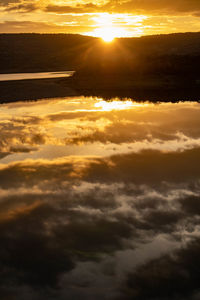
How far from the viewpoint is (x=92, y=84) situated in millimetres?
31562

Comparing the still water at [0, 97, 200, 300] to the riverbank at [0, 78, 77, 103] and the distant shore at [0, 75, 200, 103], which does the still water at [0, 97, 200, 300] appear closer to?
the distant shore at [0, 75, 200, 103]

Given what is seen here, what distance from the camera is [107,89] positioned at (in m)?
28.9

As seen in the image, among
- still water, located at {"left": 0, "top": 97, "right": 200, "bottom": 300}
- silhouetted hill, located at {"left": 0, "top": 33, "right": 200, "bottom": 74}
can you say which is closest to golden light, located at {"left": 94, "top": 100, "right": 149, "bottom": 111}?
still water, located at {"left": 0, "top": 97, "right": 200, "bottom": 300}

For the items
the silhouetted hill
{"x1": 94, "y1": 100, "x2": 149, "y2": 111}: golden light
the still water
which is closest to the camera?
the still water

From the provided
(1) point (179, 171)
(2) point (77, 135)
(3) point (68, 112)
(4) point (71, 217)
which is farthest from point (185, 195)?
(3) point (68, 112)

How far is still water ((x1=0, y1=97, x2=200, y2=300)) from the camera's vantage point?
5555 millimetres

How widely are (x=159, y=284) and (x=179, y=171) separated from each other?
4592 millimetres

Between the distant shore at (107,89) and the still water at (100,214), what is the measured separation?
429 inches

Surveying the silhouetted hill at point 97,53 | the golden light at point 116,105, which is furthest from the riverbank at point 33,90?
the silhouetted hill at point 97,53

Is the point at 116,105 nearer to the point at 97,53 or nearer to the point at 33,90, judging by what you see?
the point at 33,90

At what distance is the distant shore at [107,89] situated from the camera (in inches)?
981

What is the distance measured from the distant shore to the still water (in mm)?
10901

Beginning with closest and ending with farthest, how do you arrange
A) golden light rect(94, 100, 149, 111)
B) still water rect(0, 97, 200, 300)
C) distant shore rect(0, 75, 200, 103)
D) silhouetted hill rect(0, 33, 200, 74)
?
still water rect(0, 97, 200, 300), golden light rect(94, 100, 149, 111), distant shore rect(0, 75, 200, 103), silhouetted hill rect(0, 33, 200, 74)

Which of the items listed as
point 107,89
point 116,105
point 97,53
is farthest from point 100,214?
point 97,53
